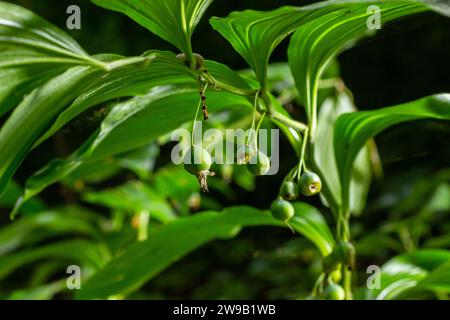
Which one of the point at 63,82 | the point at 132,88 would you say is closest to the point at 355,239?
the point at 132,88

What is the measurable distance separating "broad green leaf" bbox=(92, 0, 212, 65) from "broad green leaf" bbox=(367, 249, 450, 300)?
1.52ft

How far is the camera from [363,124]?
2.40 ft

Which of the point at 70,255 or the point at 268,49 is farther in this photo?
the point at 70,255

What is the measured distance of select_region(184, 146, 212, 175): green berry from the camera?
57 centimetres

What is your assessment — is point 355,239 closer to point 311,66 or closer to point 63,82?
point 311,66

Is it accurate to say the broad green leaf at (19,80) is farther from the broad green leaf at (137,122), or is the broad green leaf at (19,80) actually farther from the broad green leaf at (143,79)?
the broad green leaf at (137,122)

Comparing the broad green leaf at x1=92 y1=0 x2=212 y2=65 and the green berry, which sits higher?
the broad green leaf at x1=92 y1=0 x2=212 y2=65

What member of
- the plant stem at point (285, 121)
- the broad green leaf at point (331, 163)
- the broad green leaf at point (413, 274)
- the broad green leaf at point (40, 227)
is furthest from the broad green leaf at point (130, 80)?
the broad green leaf at point (40, 227)

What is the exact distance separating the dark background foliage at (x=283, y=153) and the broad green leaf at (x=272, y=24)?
3.04 ft

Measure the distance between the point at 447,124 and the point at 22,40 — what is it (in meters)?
0.68

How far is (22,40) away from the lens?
474mm

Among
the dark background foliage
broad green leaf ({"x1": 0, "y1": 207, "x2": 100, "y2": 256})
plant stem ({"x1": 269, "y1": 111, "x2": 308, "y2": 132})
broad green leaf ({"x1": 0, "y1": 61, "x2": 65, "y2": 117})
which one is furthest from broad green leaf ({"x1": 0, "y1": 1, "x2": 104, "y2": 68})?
the dark background foliage

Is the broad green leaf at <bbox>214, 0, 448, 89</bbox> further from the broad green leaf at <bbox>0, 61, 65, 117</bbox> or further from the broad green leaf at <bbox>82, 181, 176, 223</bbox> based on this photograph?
the broad green leaf at <bbox>82, 181, 176, 223</bbox>

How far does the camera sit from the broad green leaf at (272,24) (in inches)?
22.1
